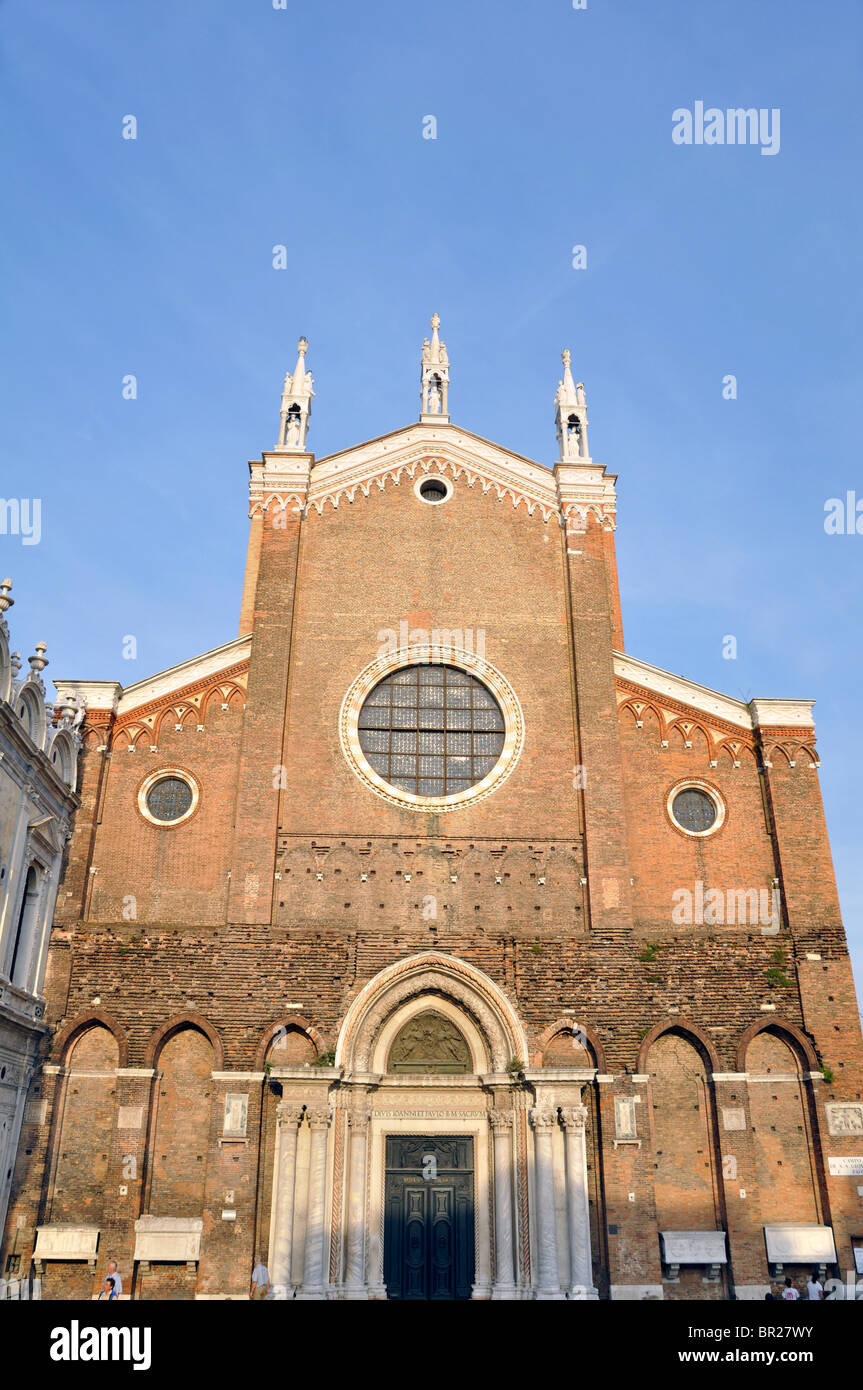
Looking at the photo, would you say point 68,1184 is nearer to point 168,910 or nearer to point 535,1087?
point 168,910

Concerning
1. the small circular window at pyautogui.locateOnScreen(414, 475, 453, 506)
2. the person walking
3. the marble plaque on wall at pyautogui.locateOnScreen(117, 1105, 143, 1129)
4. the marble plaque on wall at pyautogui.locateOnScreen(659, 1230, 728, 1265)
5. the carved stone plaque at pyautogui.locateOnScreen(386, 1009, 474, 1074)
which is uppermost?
the small circular window at pyautogui.locateOnScreen(414, 475, 453, 506)

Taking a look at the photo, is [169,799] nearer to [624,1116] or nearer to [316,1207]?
[316,1207]

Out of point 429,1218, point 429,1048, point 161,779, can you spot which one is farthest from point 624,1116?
point 161,779

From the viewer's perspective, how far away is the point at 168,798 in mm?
19469

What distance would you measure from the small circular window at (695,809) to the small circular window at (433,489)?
7667 millimetres

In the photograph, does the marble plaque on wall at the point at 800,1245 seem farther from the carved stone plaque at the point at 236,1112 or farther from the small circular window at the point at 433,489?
the small circular window at the point at 433,489

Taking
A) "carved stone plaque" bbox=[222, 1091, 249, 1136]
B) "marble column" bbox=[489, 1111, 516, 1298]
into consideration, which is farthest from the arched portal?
"carved stone plaque" bbox=[222, 1091, 249, 1136]

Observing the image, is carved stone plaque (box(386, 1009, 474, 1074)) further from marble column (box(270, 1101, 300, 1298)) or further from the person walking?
the person walking

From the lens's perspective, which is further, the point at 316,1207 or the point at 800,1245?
the point at 800,1245

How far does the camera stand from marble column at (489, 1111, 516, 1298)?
1623 centimetres

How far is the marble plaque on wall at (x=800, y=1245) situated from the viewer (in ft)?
54.1

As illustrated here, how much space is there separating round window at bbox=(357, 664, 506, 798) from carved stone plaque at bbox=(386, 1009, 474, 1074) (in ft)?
13.2

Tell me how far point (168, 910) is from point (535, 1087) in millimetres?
6833

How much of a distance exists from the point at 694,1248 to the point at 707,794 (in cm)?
754
